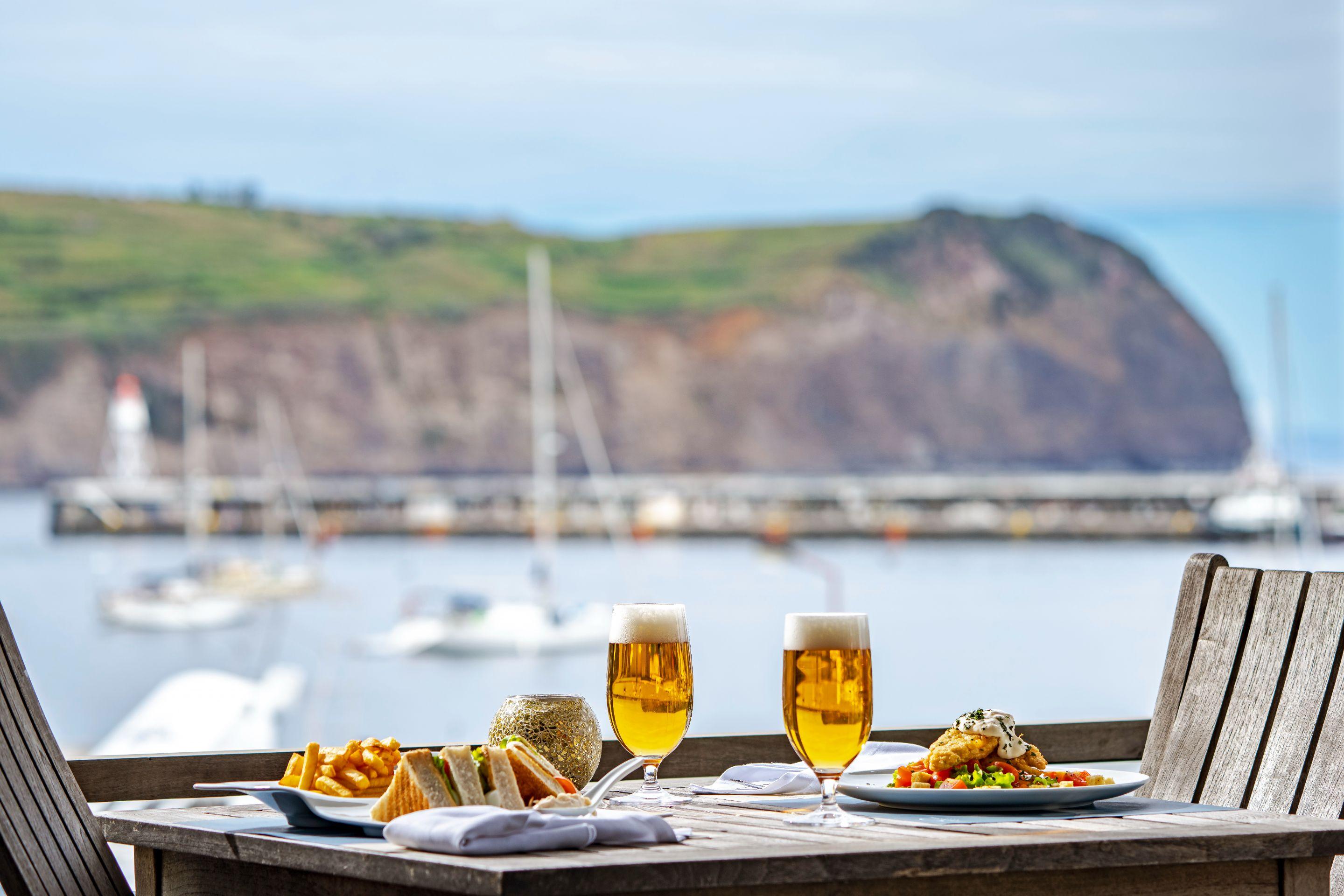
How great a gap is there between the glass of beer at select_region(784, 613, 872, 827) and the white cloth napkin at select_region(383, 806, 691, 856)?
156mm

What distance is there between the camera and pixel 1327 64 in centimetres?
5722

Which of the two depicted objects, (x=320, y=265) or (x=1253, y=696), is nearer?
(x=1253, y=696)

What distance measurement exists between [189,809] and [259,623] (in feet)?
155

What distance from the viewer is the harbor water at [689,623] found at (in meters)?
37.3

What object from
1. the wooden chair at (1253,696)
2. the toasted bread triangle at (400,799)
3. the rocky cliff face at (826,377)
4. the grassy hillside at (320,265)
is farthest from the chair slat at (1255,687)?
the rocky cliff face at (826,377)

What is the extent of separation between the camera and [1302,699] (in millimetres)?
2045

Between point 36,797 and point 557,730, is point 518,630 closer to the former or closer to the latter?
point 36,797

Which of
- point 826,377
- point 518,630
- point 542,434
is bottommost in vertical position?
point 518,630

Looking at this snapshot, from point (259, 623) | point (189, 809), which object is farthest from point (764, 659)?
point (189, 809)

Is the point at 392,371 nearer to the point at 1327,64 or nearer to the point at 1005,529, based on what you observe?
the point at 1005,529

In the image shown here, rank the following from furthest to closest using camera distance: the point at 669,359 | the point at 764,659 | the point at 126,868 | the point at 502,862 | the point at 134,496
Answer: the point at 669,359, the point at 134,496, the point at 764,659, the point at 126,868, the point at 502,862

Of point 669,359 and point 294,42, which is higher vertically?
point 294,42

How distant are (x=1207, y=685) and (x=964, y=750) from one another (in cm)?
74

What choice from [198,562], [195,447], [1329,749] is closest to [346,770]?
[1329,749]
